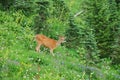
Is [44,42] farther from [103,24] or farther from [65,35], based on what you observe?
[103,24]

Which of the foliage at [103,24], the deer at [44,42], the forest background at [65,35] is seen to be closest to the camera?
the forest background at [65,35]

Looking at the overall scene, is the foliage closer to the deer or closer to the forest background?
the forest background

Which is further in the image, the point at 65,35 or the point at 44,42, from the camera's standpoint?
the point at 65,35

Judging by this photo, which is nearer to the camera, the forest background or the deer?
the forest background

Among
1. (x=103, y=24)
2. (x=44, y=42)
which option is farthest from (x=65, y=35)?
(x=44, y=42)

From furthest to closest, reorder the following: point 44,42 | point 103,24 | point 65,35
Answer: point 103,24, point 65,35, point 44,42

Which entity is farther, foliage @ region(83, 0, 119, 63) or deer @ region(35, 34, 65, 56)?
foliage @ region(83, 0, 119, 63)

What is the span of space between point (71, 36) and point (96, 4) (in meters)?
2.89

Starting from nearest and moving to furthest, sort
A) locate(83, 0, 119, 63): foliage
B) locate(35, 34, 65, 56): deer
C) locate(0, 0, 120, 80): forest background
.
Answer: locate(0, 0, 120, 80): forest background → locate(35, 34, 65, 56): deer → locate(83, 0, 119, 63): foliage

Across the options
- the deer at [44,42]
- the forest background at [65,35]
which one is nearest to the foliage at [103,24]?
the forest background at [65,35]

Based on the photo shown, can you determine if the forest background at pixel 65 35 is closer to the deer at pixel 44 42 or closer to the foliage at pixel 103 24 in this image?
the foliage at pixel 103 24

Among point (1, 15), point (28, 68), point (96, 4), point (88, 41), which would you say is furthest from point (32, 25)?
point (28, 68)

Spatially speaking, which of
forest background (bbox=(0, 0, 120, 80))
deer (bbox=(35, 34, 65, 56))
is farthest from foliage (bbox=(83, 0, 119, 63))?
deer (bbox=(35, 34, 65, 56))

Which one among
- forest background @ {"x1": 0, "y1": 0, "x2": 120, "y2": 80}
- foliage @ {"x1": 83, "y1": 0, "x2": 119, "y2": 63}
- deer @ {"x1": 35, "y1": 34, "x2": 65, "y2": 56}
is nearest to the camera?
forest background @ {"x1": 0, "y1": 0, "x2": 120, "y2": 80}
